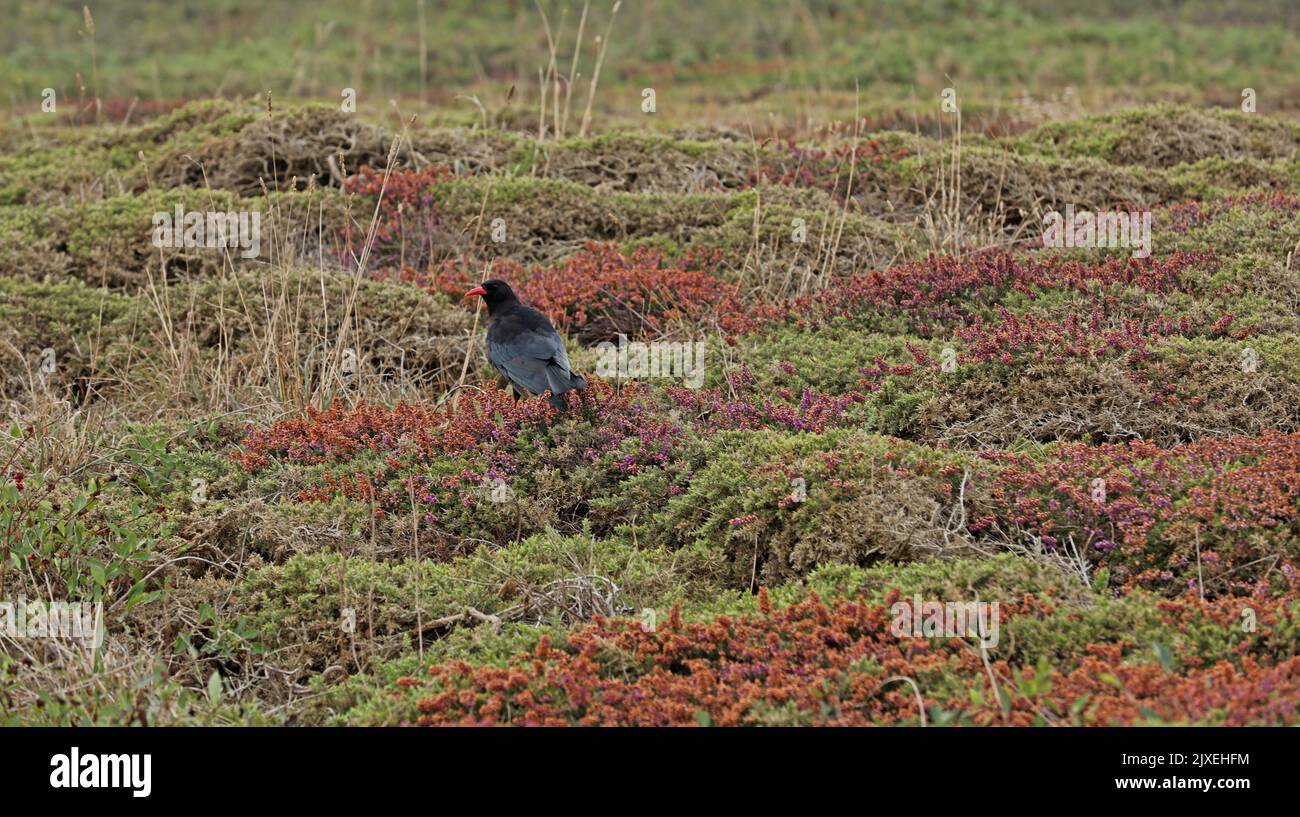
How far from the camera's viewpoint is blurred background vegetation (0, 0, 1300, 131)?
20.5m

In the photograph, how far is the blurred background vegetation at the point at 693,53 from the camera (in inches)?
806

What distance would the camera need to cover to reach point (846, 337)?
894cm

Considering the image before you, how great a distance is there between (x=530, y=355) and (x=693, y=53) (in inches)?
804

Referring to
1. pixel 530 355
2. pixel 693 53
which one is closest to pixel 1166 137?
pixel 530 355

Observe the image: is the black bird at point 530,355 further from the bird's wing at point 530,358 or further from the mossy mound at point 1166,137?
the mossy mound at point 1166,137

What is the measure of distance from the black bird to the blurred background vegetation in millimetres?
8987

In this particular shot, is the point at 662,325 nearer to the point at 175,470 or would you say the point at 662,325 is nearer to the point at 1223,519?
the point at 175,470

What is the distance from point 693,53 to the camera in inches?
1062

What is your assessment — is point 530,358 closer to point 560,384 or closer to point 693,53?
point 560,384

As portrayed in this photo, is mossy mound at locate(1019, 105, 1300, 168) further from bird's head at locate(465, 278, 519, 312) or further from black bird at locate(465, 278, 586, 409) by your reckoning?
black bird at locate(465, 278, 586, 409)

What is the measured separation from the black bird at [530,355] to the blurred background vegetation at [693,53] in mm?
8987

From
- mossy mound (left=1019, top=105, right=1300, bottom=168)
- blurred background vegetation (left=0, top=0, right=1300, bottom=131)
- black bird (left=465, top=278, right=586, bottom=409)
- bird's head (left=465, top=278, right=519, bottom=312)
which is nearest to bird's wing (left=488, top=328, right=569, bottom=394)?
black bird (left=465, top=278, right=586, bottom=409)

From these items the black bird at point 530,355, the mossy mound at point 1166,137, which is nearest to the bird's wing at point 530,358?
the black bird at point 530,355
